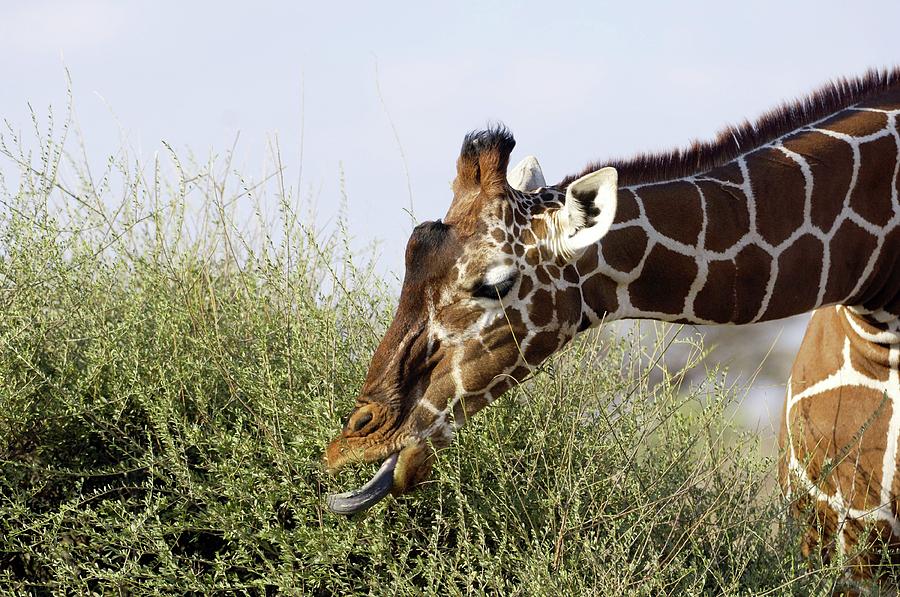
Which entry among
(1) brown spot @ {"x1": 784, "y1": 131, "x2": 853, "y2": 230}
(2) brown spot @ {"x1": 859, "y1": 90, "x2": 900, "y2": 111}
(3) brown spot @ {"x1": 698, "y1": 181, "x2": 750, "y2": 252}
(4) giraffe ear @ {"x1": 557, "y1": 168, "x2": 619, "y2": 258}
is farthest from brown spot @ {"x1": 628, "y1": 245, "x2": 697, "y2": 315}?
(2) brown spot @ {"x1": 859, "y1": 90, "x2": 900, "y2": 111}

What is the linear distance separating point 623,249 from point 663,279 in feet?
0.54

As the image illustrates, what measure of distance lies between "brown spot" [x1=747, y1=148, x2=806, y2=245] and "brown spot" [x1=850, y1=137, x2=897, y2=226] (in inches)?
8.2

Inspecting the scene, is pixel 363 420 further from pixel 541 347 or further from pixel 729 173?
pixel 729 173

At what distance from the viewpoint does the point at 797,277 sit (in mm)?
3727

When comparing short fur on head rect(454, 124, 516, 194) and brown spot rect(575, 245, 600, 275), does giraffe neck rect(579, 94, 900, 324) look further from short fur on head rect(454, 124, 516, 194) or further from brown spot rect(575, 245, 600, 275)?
short fur on head rect(454, 124, 516, 194)

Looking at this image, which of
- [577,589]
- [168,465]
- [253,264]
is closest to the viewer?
[577,589]

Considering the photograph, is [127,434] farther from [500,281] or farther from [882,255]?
[882,255]

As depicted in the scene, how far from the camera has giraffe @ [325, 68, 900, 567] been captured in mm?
3549

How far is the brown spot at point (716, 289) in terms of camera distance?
12.1 ft

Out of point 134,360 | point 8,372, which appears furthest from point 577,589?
point 8,372

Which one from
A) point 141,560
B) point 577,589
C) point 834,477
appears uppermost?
point 141,560

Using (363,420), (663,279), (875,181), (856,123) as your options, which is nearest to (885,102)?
(856,123)

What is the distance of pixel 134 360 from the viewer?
4.23 metres

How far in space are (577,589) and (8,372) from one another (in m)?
2.20
